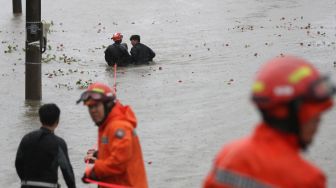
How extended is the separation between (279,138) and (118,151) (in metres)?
2.59

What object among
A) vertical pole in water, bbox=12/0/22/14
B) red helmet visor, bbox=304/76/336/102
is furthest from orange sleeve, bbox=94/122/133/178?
vertical pole in water, bbox=12/0/22/14

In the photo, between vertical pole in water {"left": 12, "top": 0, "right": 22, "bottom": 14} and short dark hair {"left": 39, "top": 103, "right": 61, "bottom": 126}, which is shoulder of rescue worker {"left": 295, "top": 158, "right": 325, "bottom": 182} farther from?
vertical pole in water {"left": 12, "top": 0, "right": 22, "bottom": 14}

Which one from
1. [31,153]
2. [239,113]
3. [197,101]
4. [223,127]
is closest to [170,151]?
[223,127]

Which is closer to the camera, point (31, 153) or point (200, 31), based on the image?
point (31, 153)

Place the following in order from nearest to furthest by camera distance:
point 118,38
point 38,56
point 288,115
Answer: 1. point 288,115
2. point 38,56
3. point 118,38

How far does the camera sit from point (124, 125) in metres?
5.60

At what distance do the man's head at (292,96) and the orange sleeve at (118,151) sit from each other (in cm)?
254

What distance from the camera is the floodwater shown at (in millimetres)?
12688

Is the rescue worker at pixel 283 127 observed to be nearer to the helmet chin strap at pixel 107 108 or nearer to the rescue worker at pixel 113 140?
the rescue worker at pixel 113 140

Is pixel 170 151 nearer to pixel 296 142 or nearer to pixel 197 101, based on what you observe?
pixel 197 101

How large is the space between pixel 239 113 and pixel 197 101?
171 cm

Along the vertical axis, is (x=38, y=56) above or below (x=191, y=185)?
above

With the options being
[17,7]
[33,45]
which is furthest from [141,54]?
[17,7]

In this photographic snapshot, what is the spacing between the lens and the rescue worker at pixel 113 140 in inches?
219
